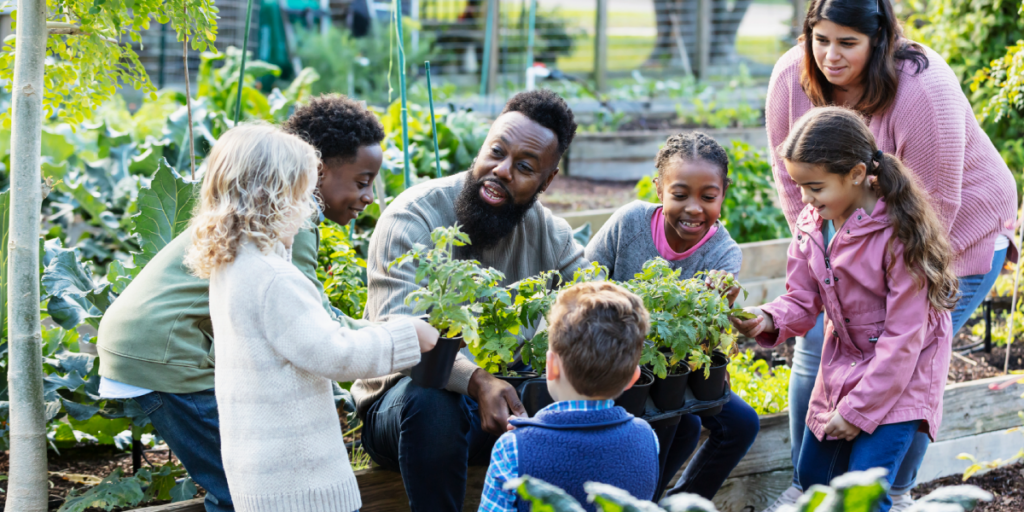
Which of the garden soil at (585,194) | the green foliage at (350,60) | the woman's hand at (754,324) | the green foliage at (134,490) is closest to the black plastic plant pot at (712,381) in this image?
the woman's hand at (754,324)

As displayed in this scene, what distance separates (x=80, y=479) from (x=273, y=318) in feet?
4.63

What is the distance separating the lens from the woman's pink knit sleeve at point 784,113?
2.97m

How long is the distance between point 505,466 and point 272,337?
580mm

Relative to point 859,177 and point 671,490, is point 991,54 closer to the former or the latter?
point 859,177

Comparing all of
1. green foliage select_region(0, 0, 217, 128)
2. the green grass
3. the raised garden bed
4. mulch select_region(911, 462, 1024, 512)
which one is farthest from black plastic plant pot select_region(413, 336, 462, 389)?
the green grass

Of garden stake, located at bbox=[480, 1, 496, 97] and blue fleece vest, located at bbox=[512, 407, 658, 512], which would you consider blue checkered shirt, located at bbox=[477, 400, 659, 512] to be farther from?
garden stake, located at bbox=[480, 1, 496, 97]

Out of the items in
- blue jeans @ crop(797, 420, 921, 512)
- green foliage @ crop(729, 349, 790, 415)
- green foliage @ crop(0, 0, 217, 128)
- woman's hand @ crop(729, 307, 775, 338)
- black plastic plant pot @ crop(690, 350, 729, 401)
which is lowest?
green foliage @ crop(729, 349, 790, 415)

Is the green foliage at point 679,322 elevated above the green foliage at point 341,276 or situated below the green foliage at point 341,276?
above

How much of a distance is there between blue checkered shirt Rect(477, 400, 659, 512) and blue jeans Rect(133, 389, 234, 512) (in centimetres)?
87

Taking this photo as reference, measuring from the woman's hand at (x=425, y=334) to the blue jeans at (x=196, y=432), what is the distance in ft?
2.15

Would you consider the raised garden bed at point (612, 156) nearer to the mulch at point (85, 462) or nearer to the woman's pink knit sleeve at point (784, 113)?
the woman's pink knit sleeve at point (784, 113)

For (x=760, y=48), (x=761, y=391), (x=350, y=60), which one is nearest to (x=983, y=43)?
(x=761, y=391)

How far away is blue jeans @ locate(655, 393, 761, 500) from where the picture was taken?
266cm

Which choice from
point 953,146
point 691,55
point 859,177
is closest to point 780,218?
point 953,146
